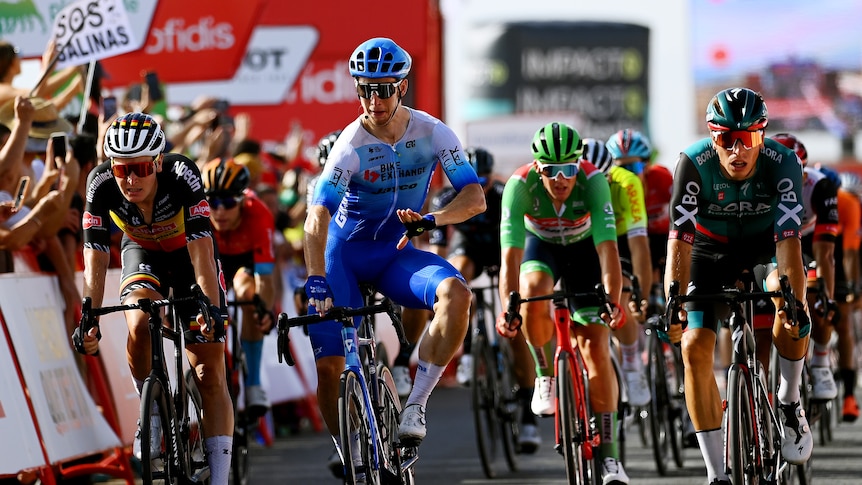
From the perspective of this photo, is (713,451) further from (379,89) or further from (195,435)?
(195,435)

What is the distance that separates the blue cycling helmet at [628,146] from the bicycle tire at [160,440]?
5.05 m

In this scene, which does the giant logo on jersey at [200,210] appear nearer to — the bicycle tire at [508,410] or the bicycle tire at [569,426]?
the bicycle tire at [569,426]

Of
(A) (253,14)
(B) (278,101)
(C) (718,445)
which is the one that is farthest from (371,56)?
(B) (278,101)

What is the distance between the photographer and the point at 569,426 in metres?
9.01

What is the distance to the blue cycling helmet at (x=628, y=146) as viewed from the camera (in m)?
12.3

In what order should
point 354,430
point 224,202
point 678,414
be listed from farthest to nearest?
point 678,414 < point 224,202 < point 354,430

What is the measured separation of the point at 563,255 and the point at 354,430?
2.80 metres

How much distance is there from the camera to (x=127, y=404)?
11094 mm

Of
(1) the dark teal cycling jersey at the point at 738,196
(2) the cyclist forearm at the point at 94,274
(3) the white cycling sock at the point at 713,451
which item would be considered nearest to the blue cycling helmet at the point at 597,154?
(1) the dark teal cycling jersey at the point at 738,196

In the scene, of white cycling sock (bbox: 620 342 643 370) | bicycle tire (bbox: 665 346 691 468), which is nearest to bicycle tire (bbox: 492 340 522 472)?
white cycling sock (bbox: 620 342 643 370)

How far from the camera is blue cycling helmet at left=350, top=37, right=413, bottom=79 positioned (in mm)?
8148

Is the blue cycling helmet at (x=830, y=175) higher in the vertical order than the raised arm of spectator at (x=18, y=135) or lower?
lower

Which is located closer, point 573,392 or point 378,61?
point 378,61

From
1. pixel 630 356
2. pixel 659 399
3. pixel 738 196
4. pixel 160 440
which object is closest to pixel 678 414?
pixel 659 399
